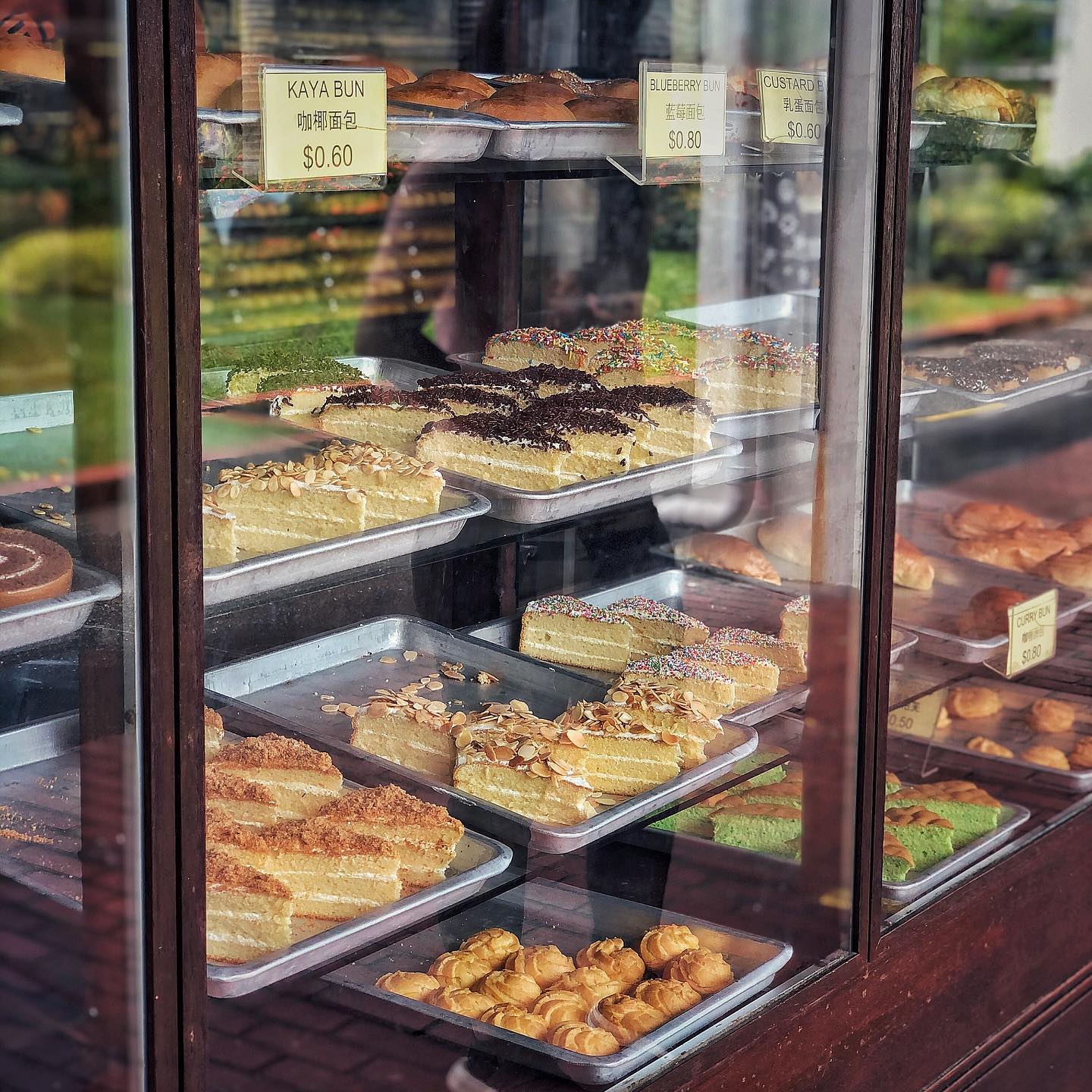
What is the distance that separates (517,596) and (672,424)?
0.30 meters

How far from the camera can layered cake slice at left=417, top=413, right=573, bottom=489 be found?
5.58ft

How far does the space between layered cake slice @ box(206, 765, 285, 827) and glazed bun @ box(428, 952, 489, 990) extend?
0.83 feet

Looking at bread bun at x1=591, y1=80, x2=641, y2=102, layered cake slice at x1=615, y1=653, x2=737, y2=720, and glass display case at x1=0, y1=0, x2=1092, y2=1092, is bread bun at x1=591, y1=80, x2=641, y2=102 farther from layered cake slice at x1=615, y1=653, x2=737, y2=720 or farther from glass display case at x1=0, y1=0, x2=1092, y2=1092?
layered cake slice at x1=615, y1=653, x2=737, y2=720

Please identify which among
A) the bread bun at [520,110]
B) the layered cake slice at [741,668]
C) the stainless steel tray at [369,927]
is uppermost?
the bread bun at [520,110]

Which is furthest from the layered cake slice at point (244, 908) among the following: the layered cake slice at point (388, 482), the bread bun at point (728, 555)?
the bread bun at point (728, 555)

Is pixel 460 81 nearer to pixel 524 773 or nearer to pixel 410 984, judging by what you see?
pixel 524 773

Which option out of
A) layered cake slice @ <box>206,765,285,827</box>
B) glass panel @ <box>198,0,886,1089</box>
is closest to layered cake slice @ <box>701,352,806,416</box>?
glass panel @ <box>198,0,886,1089</box>

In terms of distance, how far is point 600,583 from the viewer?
1969 mm

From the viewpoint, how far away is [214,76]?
1199 mm

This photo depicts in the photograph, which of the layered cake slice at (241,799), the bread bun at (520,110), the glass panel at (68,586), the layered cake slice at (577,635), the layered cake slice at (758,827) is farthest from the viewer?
the layered cake slice at (577,635)

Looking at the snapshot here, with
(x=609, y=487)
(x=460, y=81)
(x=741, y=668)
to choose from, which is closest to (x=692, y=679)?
(x=741, y=668)

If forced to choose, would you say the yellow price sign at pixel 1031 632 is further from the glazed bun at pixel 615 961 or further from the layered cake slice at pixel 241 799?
the layered cake slice at pixel 241 799

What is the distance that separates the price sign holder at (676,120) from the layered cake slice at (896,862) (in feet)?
2.91

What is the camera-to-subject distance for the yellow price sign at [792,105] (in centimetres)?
159
